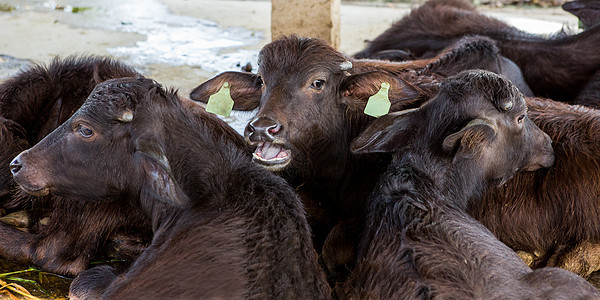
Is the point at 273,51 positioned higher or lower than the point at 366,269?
higher

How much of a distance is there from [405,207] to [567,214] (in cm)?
115

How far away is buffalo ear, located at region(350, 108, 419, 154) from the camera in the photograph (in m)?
4.14

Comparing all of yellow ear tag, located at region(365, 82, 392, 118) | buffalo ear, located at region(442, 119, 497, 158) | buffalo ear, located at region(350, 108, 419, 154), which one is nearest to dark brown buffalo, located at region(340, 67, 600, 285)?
buffalo ear, located at region(442, 119, 497, 158)

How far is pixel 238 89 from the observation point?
4766 mm

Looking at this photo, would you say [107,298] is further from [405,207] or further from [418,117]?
[418,117]

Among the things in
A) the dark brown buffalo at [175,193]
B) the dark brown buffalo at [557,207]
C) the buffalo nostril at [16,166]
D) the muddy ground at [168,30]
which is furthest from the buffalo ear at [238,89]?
the muddy ground at [168,30]

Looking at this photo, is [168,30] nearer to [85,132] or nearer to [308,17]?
[308,17]

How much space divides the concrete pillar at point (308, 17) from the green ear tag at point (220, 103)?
9.92 ft

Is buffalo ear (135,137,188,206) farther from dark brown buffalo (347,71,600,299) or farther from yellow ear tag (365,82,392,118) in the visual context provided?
yellow ear tag (365,82,392,118)

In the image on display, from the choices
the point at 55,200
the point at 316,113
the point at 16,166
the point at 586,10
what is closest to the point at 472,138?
the point at 316,113

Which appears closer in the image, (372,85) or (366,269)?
(366,269)

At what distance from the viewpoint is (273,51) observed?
4.44 meters

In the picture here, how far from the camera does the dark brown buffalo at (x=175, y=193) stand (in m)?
3.33

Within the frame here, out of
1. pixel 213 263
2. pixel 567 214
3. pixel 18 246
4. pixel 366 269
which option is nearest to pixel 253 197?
pixel 213 263
